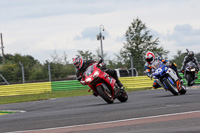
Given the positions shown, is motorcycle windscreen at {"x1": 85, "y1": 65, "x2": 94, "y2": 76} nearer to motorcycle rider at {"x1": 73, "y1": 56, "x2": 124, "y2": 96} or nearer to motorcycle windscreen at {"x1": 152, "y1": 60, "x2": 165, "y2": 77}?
motorcycle rider at {"x1": 73, "y1": 56, "x2": 124, "y2": 96}

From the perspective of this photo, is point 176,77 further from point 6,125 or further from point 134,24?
point 134,24

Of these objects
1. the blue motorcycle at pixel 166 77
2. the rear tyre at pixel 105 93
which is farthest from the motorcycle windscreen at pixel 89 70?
the blue motorcycle at pixel 166 77

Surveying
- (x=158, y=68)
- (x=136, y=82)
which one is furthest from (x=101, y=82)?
(x=136, y=82)

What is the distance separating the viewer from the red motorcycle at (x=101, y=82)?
12117 millimetres

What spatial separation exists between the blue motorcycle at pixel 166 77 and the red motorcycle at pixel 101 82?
165 cm

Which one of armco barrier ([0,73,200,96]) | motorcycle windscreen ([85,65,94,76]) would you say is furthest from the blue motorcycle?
armco barrier ([0,73,200,96])

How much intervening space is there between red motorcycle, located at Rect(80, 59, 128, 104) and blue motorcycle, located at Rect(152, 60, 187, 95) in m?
1.65

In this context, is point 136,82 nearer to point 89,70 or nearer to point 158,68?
point 158,68

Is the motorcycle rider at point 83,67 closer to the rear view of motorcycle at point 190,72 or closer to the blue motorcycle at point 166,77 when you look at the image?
the blue motorcycle at point 166,77

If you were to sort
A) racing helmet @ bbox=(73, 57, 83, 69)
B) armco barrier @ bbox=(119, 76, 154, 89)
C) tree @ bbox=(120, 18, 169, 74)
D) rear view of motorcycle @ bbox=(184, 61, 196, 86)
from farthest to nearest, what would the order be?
tree @ bbox=(120, 18, 169, 74), armco barrier @ bbox=(119, 76, 154, 89), rear view of motorcycle @ bbox=(184, 61, 196, 86), racing helmet @ bbox=(73, 57, 83, 69)

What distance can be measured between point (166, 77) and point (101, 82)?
2.40 meters

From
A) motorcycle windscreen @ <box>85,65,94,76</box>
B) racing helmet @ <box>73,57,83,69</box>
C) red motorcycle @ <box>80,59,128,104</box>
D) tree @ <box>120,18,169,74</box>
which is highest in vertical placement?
tree @ <box>120,18,169,74</box>

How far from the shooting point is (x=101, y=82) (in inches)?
482

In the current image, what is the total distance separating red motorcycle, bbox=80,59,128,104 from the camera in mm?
12117
